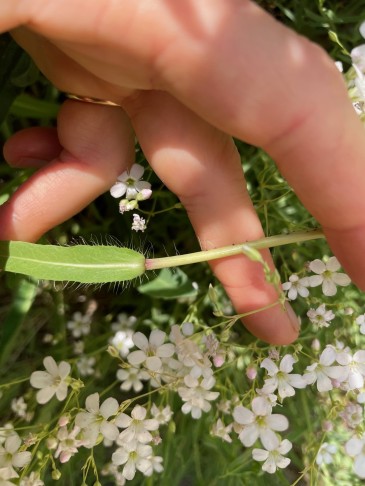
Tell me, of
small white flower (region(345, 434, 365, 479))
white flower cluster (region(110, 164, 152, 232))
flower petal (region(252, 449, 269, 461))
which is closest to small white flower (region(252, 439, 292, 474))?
flower petal (region(252, 449, 269, 461))

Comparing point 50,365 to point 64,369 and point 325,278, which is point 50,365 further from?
point 325,278

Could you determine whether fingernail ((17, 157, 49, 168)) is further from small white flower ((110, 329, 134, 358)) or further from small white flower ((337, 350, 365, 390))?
small white flower ((337, 350, 365, 390))

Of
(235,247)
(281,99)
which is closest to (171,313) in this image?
(235,247)

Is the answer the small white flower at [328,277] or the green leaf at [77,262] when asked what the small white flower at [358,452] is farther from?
the green leaf at [77,262]

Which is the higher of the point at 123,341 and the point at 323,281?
the point at 323,281

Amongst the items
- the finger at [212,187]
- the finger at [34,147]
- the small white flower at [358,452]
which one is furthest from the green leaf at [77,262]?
the small white flower at [358,452]

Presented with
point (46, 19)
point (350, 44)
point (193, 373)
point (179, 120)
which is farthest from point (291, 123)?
point (350, 44)
